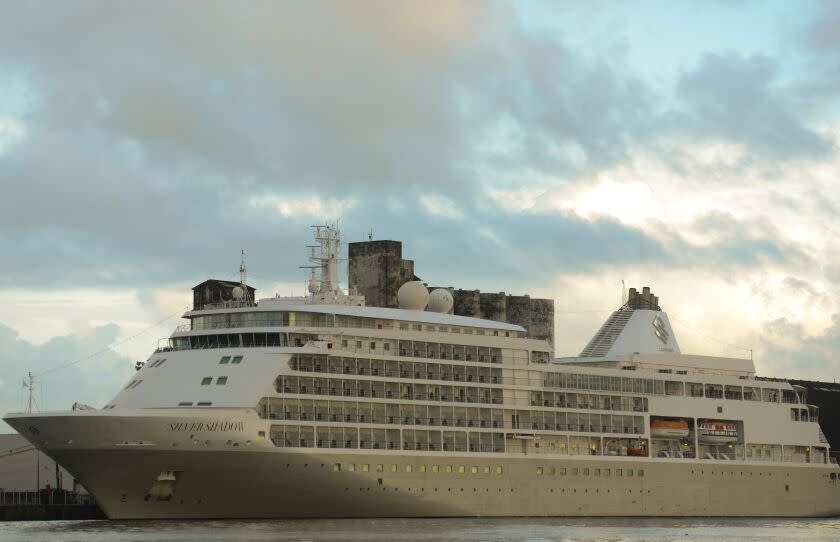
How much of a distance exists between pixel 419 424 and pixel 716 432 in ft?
66.8

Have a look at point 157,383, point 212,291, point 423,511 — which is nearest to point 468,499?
point 423,511

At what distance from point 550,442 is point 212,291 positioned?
42.1 m

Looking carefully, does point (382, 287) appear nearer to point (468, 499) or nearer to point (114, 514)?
point (468, 499)

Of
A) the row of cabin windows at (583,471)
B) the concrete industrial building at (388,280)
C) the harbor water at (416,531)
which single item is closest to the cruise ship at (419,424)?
the row of cabin windows at (583,471)

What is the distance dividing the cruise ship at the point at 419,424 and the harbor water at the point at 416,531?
67.6 inches

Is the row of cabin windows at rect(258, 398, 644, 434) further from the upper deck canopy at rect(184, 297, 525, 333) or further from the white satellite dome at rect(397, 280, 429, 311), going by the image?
the white satellite dome at rect(397, 280, 429, 311)

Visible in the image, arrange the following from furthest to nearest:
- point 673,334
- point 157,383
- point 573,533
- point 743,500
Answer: point 673,334, point 743,500, point 157,383, point 573,533

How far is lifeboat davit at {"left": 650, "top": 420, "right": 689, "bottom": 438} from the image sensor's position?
79.6 metres

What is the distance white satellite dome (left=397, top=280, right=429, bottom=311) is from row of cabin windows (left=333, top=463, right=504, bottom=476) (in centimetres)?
868

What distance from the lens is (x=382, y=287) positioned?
315 ft

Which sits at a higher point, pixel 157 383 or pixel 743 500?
pixel 157 383

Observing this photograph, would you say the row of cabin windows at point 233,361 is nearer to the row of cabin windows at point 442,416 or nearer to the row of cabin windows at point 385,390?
the row of cabin windows at point 385,390

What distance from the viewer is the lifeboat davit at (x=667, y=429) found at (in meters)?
79.6

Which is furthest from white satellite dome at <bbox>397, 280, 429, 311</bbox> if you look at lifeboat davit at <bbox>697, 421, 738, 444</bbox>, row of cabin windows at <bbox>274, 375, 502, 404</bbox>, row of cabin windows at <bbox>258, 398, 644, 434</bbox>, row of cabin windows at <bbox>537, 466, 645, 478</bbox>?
lifeboat davit at <bbox>697, 421, 738, 444</bbox>
